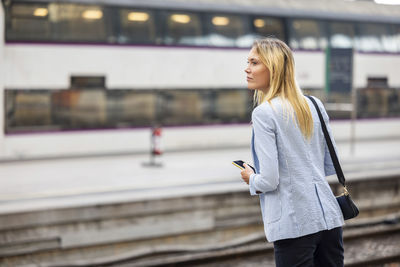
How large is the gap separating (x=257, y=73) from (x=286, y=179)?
0.51 m

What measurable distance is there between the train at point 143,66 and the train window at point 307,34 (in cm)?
3

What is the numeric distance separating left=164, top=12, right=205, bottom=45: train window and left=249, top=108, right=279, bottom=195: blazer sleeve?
1325 cm

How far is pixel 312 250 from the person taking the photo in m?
2.53

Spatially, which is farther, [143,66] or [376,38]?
[376,38]

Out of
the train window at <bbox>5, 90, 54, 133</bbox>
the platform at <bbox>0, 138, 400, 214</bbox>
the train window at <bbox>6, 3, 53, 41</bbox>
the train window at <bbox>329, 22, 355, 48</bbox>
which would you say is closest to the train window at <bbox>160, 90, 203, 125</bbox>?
the platform at <bbox>0, 138, 400, 214</bbox>

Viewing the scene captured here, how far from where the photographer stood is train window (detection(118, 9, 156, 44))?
14.8m

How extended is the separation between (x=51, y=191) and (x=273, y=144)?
734cm

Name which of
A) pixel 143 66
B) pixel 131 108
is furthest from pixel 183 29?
pixel 131 108

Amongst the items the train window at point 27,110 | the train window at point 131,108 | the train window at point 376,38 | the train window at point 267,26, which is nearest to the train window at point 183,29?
the train window at point 131,108

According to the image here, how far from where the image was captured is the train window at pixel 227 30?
15.9 meters

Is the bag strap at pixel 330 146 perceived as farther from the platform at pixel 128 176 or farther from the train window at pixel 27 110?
the train window at pixel 27 110

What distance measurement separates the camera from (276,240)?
2479mm

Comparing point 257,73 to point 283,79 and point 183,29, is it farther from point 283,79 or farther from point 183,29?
point 183,29

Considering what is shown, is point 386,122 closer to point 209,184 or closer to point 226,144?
point 226,144
